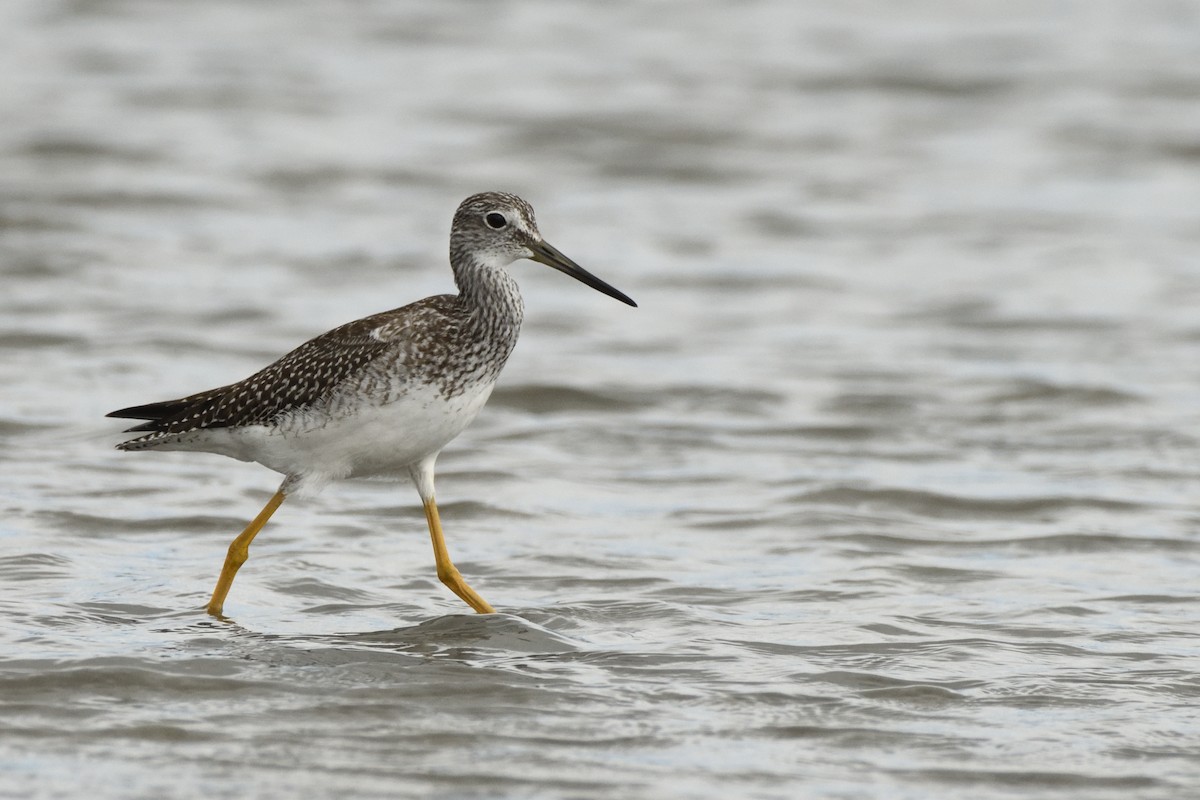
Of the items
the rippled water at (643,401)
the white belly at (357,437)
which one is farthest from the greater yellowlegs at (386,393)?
the rippled water at (643,401)

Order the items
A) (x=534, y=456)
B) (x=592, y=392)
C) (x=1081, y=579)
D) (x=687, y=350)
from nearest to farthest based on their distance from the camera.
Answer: (x=1081, y=579) < (x=534, y=456) < (x=592, y=392) < (x=687, y=350)

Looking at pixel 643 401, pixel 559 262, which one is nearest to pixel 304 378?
pixel 559 262

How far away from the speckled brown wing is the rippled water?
40.2 inches

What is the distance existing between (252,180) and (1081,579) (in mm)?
13000

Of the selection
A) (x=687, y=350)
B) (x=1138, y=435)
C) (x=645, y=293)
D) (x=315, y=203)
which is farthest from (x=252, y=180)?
(x=1138, y=435)

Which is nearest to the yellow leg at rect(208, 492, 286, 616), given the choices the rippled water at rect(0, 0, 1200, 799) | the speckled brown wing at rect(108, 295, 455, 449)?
the rippled water at rect(0, 0, 1200, 799)

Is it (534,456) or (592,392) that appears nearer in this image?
(534,456)

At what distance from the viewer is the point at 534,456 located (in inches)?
535

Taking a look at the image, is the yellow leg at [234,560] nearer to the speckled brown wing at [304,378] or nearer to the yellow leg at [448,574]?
the speckled brown wing at [304,378]

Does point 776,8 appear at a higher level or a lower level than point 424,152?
higher

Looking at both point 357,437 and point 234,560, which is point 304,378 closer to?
point 357,437

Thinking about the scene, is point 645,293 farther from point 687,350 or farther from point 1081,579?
point 1081,579

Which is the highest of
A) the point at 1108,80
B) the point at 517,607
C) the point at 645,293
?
the point at 1108,80

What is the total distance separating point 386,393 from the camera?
9.25m
